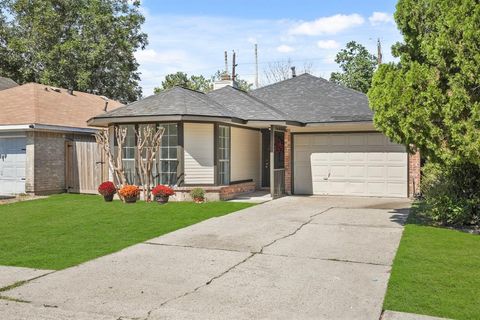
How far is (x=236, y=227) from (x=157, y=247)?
2344 millimetres

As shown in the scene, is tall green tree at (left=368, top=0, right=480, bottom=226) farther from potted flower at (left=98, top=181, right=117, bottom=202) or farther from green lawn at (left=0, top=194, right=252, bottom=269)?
potted flower at (left=98, top=181, right=117, bottom=202)

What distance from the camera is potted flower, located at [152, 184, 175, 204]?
Result: 43.0ft

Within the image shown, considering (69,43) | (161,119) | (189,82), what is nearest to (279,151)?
(161,119)

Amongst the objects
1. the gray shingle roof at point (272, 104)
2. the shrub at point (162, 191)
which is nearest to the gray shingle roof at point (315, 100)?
the gray shingle roof at point (272, 104)

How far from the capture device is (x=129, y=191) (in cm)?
1323

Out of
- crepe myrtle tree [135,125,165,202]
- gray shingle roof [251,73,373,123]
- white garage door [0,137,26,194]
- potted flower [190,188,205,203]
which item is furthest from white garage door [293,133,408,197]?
white garage door [0,137,26,194]

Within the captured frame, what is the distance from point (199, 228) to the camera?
369 inches

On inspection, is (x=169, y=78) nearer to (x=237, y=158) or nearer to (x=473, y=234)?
(x=237, y=158)

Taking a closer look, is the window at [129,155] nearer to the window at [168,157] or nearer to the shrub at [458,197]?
the window at [168,157]

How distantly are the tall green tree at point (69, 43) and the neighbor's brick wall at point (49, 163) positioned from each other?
1563 centimetres

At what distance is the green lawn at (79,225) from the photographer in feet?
23.1

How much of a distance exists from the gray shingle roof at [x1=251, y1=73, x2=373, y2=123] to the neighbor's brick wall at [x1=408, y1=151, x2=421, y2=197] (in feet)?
6.83

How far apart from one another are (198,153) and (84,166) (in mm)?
5025

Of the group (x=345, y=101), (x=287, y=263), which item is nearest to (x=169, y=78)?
(x=345, y=101)
